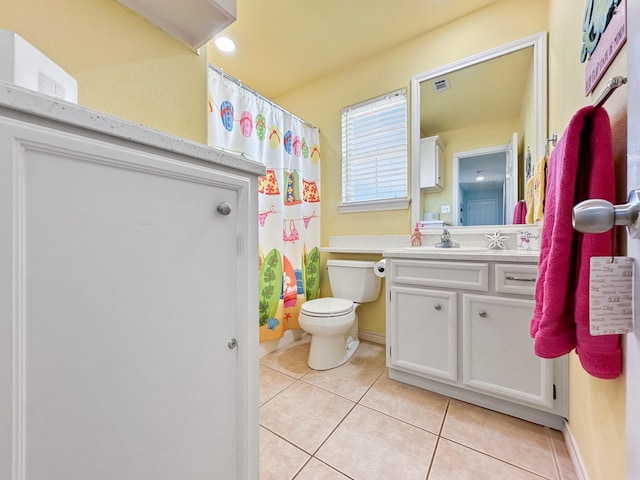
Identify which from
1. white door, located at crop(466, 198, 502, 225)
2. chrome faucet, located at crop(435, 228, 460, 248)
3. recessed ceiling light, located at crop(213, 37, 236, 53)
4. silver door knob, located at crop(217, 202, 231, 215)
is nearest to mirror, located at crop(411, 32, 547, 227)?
white door, located at crop(466, 198, 502, 225)

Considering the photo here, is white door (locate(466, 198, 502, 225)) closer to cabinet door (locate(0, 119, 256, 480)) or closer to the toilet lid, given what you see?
the toilet lid

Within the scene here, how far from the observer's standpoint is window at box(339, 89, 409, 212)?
2.03m

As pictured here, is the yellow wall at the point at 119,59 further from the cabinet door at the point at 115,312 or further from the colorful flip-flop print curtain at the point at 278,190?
the colorful flip-flop print curtain at the point at 278,190

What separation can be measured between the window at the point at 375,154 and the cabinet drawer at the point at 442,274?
27.4 inches

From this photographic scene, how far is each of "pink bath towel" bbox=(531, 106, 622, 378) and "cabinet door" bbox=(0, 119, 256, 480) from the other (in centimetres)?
83

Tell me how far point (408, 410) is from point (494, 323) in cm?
60

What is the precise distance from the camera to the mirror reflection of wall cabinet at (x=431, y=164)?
1.88m

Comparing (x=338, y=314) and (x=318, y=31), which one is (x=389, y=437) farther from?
(x=318, y=31)

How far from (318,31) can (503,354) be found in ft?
7.58

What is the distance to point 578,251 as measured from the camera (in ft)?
2.25

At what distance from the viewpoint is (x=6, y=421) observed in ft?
1.00

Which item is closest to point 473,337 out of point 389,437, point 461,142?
point 389,437

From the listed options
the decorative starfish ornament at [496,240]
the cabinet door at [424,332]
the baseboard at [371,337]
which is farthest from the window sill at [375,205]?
the baseboard at [371,337]

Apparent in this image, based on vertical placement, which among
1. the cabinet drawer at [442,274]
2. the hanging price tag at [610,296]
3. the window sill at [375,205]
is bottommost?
the cabinet drawer at [442,274]
